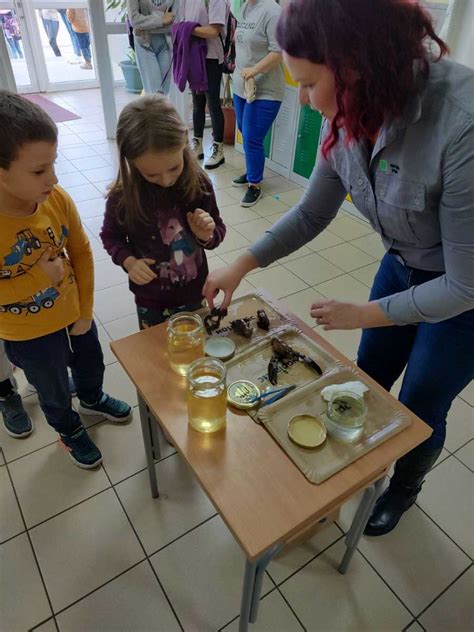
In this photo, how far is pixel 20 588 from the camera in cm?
118

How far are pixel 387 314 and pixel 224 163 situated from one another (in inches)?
130

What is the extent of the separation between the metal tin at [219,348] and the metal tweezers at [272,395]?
0.14 m

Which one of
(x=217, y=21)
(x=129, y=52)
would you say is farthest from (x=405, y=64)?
(x=129, y=52)

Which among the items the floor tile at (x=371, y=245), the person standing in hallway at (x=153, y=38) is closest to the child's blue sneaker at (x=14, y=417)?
the floor tile at (x=371, y=245)

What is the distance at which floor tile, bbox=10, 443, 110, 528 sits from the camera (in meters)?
1.36

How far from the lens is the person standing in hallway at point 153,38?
346 cm

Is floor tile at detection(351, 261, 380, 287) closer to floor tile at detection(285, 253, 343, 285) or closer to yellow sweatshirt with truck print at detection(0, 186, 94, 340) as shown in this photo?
floor tile at detection(285, 253, 343, 285)

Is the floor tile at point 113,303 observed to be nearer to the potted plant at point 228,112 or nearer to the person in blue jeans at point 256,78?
the person in blue jeans at point 256,78

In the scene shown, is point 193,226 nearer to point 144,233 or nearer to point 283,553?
point 144,233

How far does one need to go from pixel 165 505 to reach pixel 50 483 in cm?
39

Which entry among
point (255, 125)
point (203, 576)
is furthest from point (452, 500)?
point (255, 125)

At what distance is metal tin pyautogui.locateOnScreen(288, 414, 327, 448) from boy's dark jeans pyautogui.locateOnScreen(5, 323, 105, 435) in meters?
0.74

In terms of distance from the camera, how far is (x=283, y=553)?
1.25 m

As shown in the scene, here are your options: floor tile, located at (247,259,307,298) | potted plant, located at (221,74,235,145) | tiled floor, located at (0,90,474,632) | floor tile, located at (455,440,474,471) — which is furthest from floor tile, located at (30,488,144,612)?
potted plant, located at (221,74,235,145)
